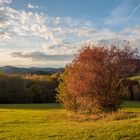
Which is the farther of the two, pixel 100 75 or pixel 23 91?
pixel 23 91

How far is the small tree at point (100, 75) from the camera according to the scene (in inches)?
1783

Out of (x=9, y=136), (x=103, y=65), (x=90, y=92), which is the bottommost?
(x=9, y=136)

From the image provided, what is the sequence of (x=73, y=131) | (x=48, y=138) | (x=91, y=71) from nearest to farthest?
(x=48, y=138), (x=73, y=131), (x=91, y=71)

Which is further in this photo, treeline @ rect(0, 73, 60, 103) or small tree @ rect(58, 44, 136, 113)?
treeline @ rect(0, 73, 60, 103)

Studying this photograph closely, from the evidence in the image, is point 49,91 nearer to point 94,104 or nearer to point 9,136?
point 94,104

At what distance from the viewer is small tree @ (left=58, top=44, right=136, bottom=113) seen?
149 feet

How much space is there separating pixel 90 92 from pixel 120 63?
5.02 metres

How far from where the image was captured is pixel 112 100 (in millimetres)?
45875

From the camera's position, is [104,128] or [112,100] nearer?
[104,128]

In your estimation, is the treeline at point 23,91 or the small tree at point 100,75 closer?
the small tree at point 100,75

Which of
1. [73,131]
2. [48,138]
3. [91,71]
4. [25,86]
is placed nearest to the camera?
[48,138]

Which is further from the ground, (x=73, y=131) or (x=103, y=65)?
(x=103, y=65)

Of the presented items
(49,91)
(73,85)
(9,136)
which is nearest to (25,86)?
(49,91)

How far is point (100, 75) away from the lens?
149ft
